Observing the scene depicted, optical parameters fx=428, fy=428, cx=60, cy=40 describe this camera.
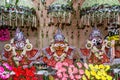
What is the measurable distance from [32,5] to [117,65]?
2.50 metres

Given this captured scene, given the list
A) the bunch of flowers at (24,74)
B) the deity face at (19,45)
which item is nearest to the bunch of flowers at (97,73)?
the bunch of flowers at (24,74)

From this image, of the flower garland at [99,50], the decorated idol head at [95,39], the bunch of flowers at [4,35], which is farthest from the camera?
the bunch of flowers at [4,35]

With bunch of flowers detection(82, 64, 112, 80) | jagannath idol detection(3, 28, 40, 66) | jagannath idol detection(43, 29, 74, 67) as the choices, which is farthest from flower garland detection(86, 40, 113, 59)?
bunch of flowers detection(82, 64, 112, 80)

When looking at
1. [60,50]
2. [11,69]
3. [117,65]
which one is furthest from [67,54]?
[11,69]

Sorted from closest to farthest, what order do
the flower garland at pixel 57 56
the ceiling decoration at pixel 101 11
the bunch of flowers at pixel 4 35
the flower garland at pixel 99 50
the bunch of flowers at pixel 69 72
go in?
1. the bunch of flowers at pixel 69 72
2. the flower garland at pixel 57 56
3. the flower garland at pixel 99 50
4. the ceiling decoration at pixel 101 11
5. the bunch of flowers at pixel 4 35

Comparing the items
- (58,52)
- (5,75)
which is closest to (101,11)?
(58,52)

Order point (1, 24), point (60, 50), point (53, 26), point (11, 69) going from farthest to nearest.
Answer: point (53, 26) < point (1, 24) < point (60, 50) < point (11, 69)

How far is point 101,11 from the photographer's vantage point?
8.42 meters

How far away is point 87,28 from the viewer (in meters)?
9.06

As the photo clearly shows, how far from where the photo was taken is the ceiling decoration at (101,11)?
8.41m

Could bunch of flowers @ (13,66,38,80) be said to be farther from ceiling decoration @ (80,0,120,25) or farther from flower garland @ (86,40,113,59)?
ceiling decoration @ (80,0,120,25)

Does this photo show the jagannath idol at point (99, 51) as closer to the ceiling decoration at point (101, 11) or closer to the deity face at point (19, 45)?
the ceiling decoration at point (101, 11)

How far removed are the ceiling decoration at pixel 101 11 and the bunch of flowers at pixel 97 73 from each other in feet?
6.88

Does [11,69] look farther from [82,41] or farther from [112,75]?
[82,41]
